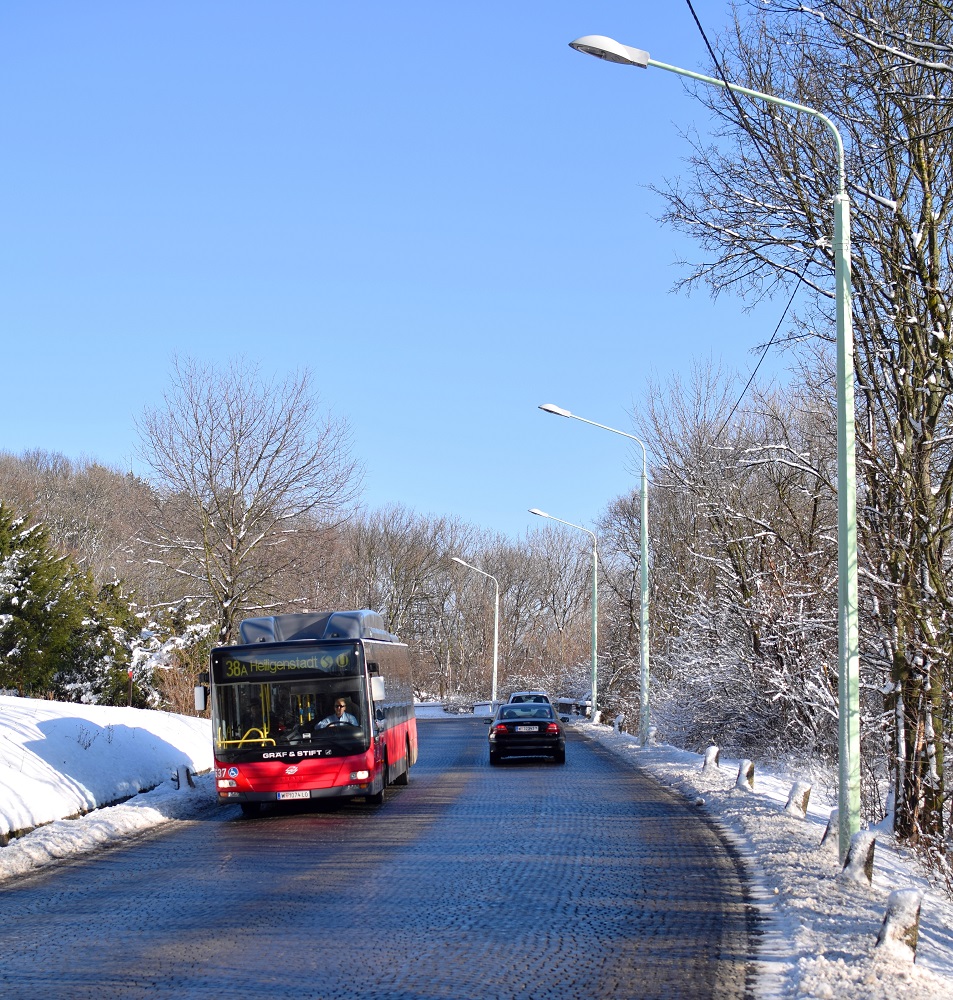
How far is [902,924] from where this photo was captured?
7113mm

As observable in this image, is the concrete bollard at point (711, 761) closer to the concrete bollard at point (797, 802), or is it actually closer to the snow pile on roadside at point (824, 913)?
the snow pile on roadside at point (824, 913)

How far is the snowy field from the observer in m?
6.97

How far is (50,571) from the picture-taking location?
4447cm

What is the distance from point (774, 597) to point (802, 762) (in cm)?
362

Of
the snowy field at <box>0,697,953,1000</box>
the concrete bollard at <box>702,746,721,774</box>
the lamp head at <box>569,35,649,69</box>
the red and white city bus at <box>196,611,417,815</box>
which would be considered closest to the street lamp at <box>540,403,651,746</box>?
the snowy field at <box>0,697,953,1000</box>

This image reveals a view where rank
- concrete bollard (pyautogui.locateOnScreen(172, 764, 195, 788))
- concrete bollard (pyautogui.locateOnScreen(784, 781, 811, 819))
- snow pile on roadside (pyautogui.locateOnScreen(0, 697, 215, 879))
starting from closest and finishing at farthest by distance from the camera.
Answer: snow pile on roadside (pyautogui.locateOnScreen(0, 697, 215, 879)), concrete bollard (pyautogui.locateOnScreen(784, 781, 811, 819)), concrete bollard (pyautogui.locateOnScreen(172, 764, 195, 788))

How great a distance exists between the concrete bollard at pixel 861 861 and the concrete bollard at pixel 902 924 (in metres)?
2.39

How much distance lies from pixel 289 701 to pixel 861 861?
33.3 feet

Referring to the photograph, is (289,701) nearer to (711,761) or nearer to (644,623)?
(711,761)

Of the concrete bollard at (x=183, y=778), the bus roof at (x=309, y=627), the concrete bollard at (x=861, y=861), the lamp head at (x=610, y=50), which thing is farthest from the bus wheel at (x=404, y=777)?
the lamp head at (x=610, y=50)

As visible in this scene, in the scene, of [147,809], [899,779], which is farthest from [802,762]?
[147,809]

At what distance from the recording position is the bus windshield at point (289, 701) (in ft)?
57.8

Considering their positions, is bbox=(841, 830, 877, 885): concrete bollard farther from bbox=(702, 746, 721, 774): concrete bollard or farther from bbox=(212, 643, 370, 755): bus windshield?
bbox=(702, 746, 721, 774): concrete bollard

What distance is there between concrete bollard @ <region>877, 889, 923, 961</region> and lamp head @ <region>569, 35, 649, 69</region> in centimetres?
808
